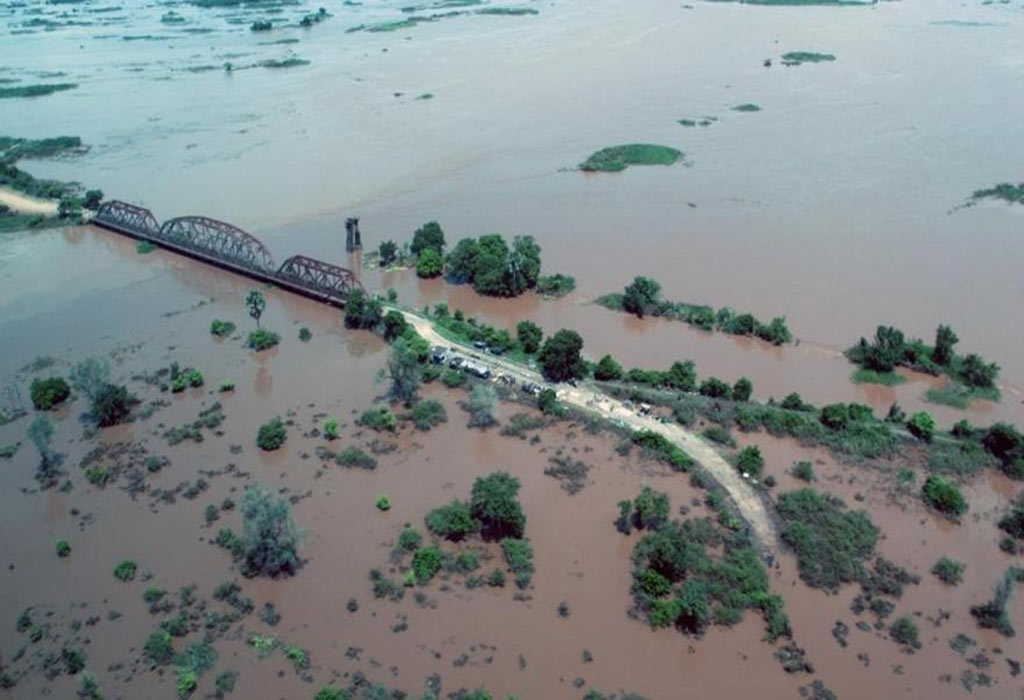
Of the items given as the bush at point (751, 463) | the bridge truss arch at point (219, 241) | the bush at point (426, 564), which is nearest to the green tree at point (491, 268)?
the bridge truss arch at point (219, 241)

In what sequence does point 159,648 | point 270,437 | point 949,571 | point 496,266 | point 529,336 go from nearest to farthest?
point 159,648, point 949,571, point 270,437, point 529,336, point 496,266

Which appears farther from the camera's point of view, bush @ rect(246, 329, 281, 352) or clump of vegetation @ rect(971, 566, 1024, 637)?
bush @ rect(246, 329, 281, 352)

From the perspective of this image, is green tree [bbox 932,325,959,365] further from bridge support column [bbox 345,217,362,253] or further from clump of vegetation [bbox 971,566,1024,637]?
bridge support column [bbox 345,217,362,253]

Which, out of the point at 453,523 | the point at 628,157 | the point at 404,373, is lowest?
the point at 453,523

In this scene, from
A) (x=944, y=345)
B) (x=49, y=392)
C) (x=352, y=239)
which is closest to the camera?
(x=49, y=392)

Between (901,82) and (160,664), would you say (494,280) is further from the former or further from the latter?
(901,82)

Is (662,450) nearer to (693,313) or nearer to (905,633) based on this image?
(905,633)

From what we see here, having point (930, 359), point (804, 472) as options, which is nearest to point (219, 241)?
point (804, 472)

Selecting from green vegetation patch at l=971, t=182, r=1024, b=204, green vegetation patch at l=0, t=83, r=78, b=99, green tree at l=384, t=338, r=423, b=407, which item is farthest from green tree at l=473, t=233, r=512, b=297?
green vegetation patch at l=0, t=83, r=78, b=99
